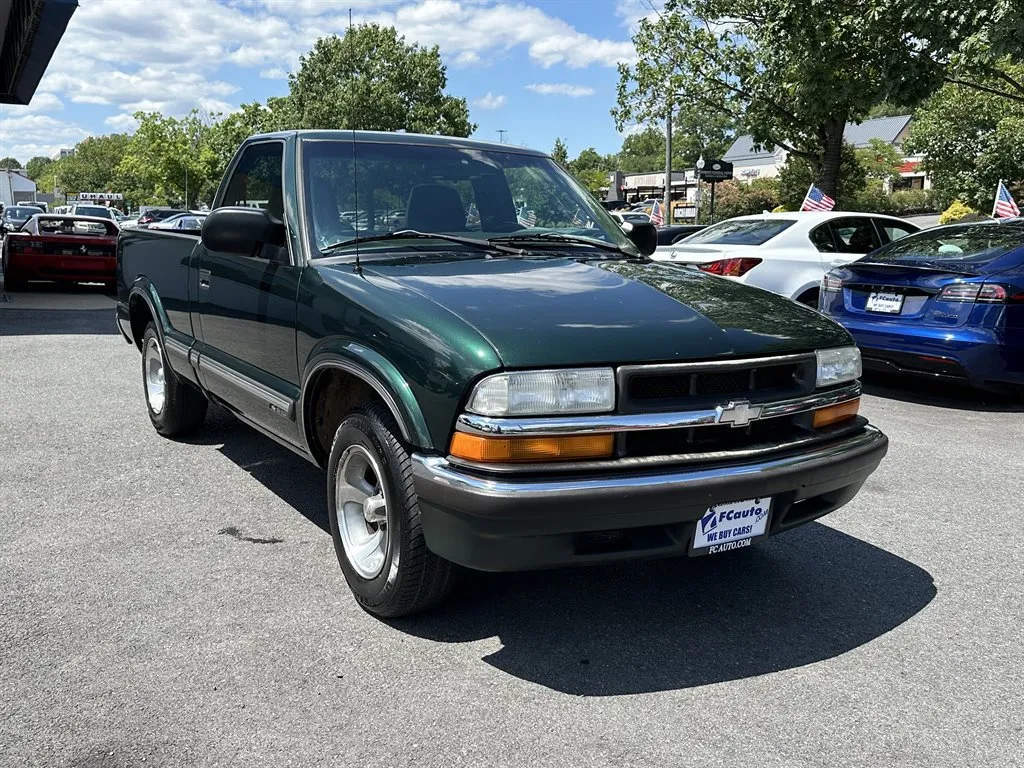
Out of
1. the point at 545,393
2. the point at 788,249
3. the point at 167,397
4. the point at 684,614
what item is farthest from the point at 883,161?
the point at 545,393

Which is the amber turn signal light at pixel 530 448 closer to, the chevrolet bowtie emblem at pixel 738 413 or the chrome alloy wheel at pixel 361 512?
the chevrolet bowtie emblem at pixel 738 413

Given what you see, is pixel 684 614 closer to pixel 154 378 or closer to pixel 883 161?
pixel 154 378

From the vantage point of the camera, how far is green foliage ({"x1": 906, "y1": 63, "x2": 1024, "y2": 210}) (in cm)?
3731

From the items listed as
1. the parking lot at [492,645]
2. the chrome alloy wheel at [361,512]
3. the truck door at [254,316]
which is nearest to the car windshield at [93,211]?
the truck door at [254,316]

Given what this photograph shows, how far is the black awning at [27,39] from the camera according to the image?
15102 millimetres

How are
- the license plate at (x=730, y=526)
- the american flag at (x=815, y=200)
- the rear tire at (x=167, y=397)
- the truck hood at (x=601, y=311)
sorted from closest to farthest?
1. the truck hood at (x=601, y=311)
2. the license plate at (x=730, y=526)
3. the rear tire at (x=167, y=397)
4. the american flag at (x=815, y=200)

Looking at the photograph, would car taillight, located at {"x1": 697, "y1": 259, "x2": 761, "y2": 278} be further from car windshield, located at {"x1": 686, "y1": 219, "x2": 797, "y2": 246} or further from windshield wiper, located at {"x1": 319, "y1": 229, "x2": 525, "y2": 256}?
windshield wiper, located at {"x1": 319, "y1": 229, "x2": 525, "y2": 256}

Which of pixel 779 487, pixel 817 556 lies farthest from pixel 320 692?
pixel 817 556

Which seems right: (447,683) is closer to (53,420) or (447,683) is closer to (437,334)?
(437,334)

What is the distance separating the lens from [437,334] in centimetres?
302

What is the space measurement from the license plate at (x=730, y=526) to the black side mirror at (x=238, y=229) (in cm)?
218

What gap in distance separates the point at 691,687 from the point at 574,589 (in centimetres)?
84

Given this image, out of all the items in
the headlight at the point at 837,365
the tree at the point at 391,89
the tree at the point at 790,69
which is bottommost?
the headlight at the point at 837,365

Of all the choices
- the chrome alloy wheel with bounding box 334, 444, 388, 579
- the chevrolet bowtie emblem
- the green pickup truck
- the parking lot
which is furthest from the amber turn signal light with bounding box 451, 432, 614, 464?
the parking lot
